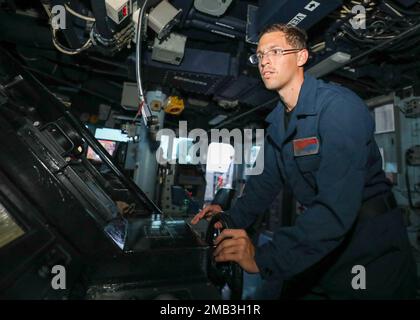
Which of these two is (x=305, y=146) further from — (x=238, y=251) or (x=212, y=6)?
(x=212, y=6)

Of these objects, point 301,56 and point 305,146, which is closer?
point 305,146

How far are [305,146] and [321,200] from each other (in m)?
0.43

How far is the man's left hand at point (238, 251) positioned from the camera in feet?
3.33

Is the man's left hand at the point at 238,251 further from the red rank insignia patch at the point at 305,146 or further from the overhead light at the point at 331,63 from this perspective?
the overhead light at the point at 331,63

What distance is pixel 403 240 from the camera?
1.42 metres

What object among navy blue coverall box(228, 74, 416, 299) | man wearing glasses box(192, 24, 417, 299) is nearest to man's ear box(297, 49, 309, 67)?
man wearing glasses box(192, 24, 417, 299)

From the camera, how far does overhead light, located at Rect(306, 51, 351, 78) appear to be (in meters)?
2.41

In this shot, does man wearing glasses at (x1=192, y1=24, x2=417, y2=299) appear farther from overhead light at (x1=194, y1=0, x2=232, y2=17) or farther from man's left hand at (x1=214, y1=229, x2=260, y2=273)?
overhead light at (x1=194, y1=0, x2=232, y2=17)

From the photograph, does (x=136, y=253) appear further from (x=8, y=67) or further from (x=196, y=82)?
(x=196, y=82)

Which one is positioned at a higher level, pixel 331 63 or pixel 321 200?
pixel 331 63

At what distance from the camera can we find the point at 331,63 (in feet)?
8.37

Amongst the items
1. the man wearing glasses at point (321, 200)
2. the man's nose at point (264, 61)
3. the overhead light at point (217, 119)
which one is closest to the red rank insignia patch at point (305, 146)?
the man wearing glasses at point (321, 200)

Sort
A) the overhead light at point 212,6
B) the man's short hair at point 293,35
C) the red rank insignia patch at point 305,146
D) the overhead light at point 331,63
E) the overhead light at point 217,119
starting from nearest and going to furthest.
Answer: the red rank insignia patch at point 305,146, the man's short hair at point 293,35, the overhead light at point 212,6, the overhead light at point 331,63, the overhead light at point 217,119

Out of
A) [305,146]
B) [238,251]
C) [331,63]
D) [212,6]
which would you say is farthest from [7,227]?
[331,63]
